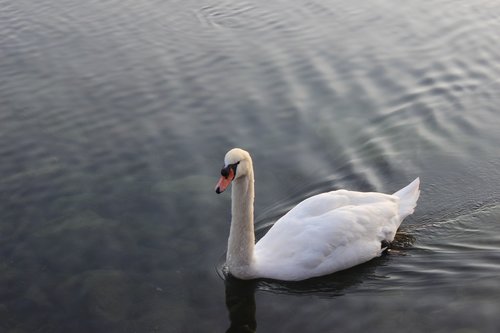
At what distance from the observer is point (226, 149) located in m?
14.0

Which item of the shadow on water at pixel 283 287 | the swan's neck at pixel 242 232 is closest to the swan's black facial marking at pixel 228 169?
the swan's neck at pixel 242 232

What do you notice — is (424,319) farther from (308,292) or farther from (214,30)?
(214,30)

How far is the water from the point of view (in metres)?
9.90

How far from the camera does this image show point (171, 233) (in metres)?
11.5

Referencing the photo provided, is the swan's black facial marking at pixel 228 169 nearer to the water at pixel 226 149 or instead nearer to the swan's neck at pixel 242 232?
the swan's neck at pixel 242 232

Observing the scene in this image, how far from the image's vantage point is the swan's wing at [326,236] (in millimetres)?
10172

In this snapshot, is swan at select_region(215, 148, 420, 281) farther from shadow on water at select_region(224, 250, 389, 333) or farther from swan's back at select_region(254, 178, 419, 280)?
shadow on water at select_region(224, 250, 389, 333)

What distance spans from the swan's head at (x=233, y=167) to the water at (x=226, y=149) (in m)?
1.62

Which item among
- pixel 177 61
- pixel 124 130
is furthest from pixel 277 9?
pixel 124 130

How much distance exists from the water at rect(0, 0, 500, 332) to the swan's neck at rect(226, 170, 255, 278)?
30 cm

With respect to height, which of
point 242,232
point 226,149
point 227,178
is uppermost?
point 227,178

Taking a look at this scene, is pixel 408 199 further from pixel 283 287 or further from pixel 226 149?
pixel 226 149

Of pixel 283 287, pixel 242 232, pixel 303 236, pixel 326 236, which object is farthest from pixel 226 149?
pixel 283 287

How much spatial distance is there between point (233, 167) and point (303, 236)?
1.50 m
